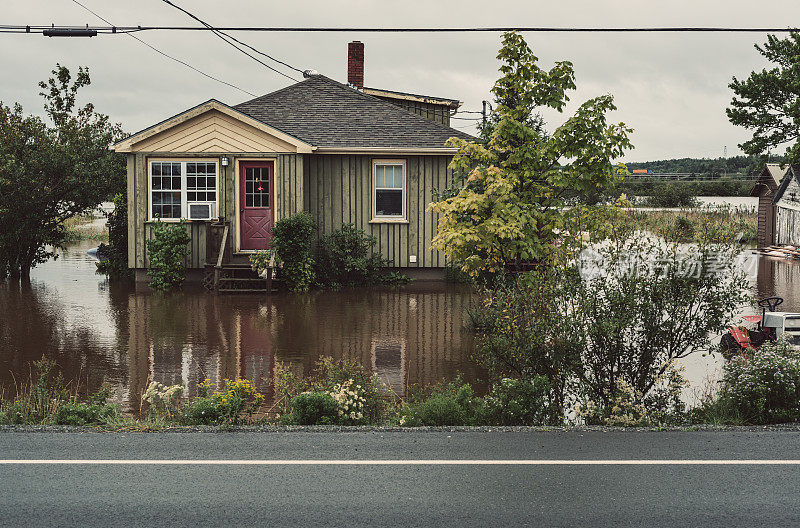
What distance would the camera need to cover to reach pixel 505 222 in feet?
40.4

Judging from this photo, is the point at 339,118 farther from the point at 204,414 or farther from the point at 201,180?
the point at 204,414

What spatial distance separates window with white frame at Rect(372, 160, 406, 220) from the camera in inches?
842

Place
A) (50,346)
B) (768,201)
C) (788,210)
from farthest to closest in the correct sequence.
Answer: (768,201)
(788,210)
(50,346)

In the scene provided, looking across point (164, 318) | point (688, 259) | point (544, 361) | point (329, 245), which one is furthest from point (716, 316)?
point (329, 245)

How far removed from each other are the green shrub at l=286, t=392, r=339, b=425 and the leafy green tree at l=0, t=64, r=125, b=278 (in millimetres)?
15242

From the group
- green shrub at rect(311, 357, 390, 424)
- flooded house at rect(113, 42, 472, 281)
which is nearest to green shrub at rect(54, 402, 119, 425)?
green shrub at rect(311, 357, 390, 424)

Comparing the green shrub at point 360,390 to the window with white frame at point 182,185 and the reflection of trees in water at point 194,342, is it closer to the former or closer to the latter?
the reflection of trees in water at point 194,342

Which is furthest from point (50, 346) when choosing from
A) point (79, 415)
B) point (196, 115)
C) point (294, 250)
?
point (196, 115)

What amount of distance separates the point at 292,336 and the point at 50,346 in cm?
394

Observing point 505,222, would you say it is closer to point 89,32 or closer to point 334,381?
point 334,381

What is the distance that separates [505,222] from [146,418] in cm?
640

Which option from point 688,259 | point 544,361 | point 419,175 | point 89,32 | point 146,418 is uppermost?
point 89,32

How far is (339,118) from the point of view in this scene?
74.9ft

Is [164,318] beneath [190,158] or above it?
beneath
